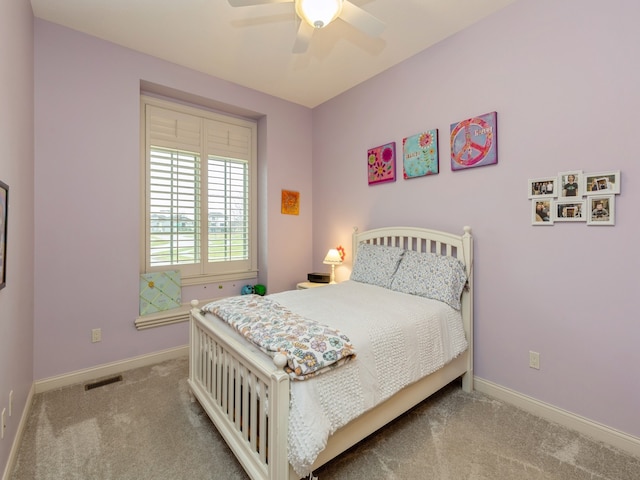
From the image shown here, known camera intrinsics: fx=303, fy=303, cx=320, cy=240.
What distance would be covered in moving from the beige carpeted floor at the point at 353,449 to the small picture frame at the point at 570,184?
1524 millimetres

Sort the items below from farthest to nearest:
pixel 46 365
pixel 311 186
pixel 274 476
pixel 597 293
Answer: pixel 311 186 → pixel 46 365 → pixel 597 293 → pixel 274 476

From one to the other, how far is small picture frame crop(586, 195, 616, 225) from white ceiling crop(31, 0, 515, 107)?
1.55m

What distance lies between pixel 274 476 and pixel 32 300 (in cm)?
232

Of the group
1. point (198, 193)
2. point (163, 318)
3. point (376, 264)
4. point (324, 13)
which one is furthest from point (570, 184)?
point (163, 318)

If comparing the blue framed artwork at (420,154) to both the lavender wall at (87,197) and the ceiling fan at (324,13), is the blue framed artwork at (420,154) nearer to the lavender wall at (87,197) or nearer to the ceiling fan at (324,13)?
the ceiling fan at (324,13)

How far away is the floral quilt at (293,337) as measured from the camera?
1334mm

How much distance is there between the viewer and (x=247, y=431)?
155 cm

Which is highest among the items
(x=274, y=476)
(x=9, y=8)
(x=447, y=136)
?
(x=9, y=8)

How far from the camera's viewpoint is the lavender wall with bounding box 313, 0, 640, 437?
179cm

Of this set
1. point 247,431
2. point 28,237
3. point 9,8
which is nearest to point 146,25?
point 9,8

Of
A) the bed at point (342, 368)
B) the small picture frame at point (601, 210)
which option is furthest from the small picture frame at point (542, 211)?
the bed at point (342, 368)

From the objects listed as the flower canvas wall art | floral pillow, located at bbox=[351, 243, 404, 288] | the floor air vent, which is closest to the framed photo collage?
floral pillow, located at bbox=[351, 243, 404, 288]

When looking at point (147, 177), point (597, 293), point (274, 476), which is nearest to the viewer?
point (274, 476)

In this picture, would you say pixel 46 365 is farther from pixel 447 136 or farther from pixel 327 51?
pixel 447 136
